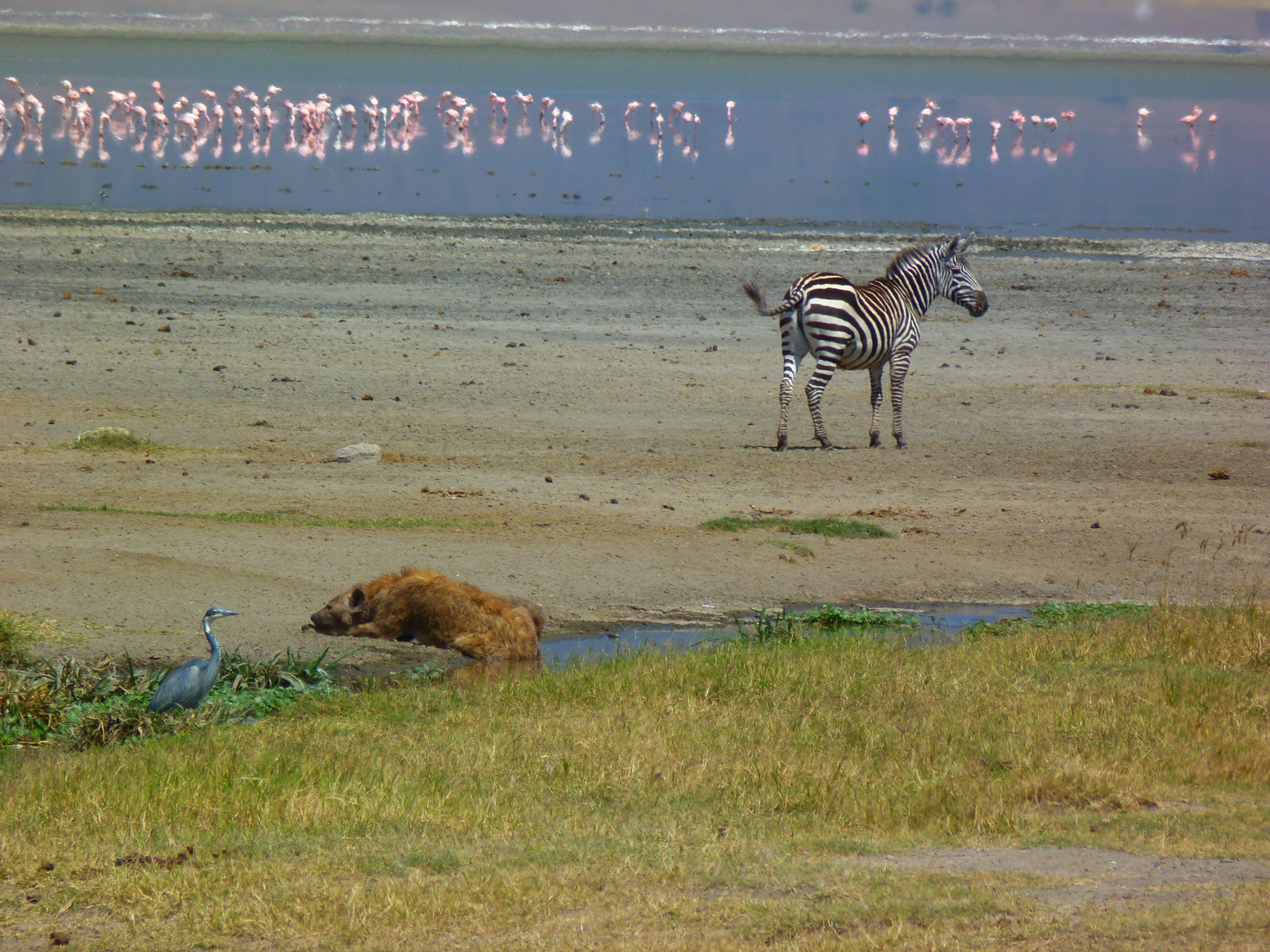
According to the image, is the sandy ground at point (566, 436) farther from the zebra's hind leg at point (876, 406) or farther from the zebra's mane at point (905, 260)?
the zebra's mane at point (905, 260)

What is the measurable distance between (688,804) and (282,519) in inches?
242

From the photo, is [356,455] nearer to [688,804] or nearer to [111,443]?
[111,443]

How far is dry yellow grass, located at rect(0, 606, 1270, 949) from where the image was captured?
14.9 ft

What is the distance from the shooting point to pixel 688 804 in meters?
5.93

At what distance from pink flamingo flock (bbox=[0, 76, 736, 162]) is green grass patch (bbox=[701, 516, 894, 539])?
43809 mm

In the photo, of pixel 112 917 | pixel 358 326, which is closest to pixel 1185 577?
pixel 112 917

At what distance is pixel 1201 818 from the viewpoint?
571 cm

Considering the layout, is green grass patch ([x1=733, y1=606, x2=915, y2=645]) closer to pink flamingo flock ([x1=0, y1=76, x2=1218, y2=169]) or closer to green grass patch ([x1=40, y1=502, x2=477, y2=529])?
green grass patch ([x1=40, y1=502, x2=477, y2=529])

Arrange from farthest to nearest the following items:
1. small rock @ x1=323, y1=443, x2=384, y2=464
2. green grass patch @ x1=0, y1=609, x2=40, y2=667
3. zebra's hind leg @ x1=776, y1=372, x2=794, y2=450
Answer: zebra's hind leg @ x1=776, y1=372, x2=794, y2=450
small rock @ x1=323, y1=443, x2=384, y2=464
green grass patch @ x1=0, y1=609, x2=40, y2=667

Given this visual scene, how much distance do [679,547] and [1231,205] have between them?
43.1 m

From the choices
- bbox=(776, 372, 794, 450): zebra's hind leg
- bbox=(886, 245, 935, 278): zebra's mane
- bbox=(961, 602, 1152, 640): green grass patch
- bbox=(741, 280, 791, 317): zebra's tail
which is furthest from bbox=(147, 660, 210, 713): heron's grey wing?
bbox=(886, 245, 935, 278): zebra's mane

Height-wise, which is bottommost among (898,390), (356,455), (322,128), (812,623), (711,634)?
(711,634)

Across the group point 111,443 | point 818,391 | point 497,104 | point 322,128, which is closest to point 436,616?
point 111,443

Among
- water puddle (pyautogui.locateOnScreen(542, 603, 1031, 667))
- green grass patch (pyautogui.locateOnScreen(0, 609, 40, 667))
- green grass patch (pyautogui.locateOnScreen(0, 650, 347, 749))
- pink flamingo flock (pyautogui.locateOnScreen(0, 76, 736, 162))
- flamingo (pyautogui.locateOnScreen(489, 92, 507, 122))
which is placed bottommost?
water puddle (pyautogui.locateOnScreen(542, 603, 1031, 667))
